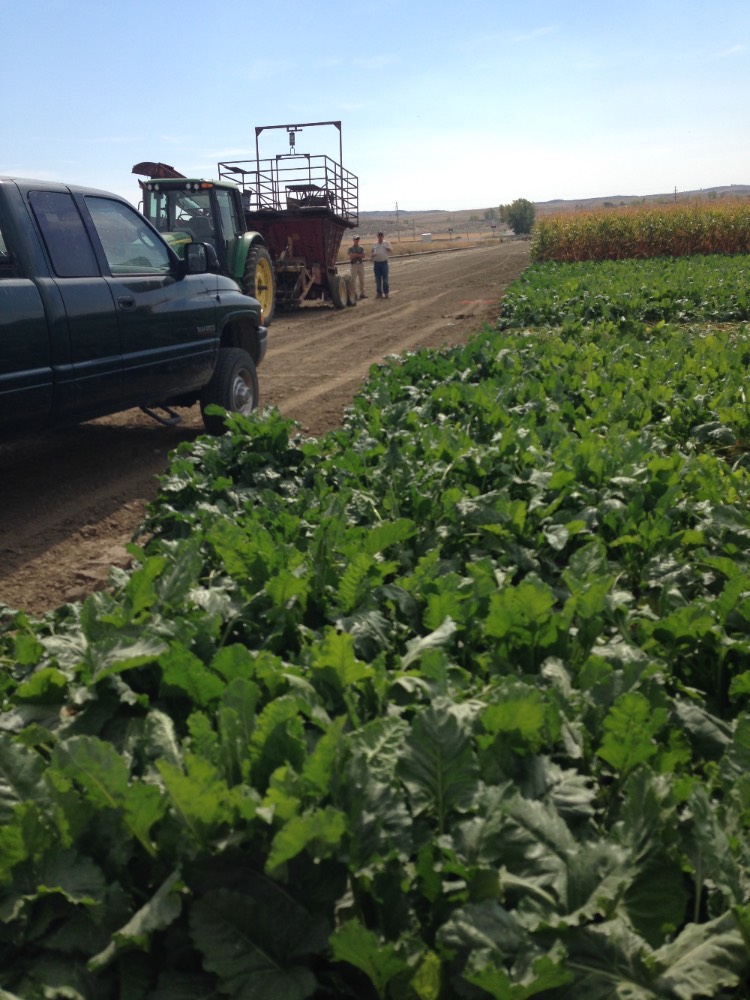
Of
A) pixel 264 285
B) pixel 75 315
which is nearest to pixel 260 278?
pixel 264 285

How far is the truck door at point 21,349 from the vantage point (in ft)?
16.9

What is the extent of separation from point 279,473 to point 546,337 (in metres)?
7.55

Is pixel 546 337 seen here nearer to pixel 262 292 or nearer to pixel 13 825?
pixel 262 292

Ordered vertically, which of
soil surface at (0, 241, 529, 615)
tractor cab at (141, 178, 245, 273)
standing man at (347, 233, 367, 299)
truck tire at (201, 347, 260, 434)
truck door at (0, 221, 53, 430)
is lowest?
soil surface at (0, 241, 529, 615)

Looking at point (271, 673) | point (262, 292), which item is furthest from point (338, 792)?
point (262, 292)

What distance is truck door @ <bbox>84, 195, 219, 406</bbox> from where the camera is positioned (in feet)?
20.6

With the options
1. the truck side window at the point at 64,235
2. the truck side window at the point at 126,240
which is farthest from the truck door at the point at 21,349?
the truck side window at the point at 126,240

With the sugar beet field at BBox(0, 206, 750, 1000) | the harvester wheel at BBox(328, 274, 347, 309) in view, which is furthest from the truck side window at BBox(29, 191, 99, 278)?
the harvester wheel at BBox(328, 274, 347, 309)

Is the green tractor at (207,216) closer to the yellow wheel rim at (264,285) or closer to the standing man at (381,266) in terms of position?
the yellow wheel rim at (264,285)

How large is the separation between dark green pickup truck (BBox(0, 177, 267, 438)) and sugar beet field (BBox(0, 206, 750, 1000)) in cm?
193

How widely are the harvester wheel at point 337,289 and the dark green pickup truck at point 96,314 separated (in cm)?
1191

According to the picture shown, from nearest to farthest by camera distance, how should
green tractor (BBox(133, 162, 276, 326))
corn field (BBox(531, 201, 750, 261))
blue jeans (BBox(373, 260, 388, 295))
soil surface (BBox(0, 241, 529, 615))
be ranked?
soil surface (BBox(0, 241, 529, 615)) → green tractor (BBox(133, 162, 276, 326)) → blue jeans (BBox(373, 260, 388, 295)) → corn field (BBox(531, 201, 750, 261))

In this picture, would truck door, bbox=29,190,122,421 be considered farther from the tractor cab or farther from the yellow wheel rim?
the yellow wheel rim

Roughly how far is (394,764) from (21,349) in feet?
13.4
